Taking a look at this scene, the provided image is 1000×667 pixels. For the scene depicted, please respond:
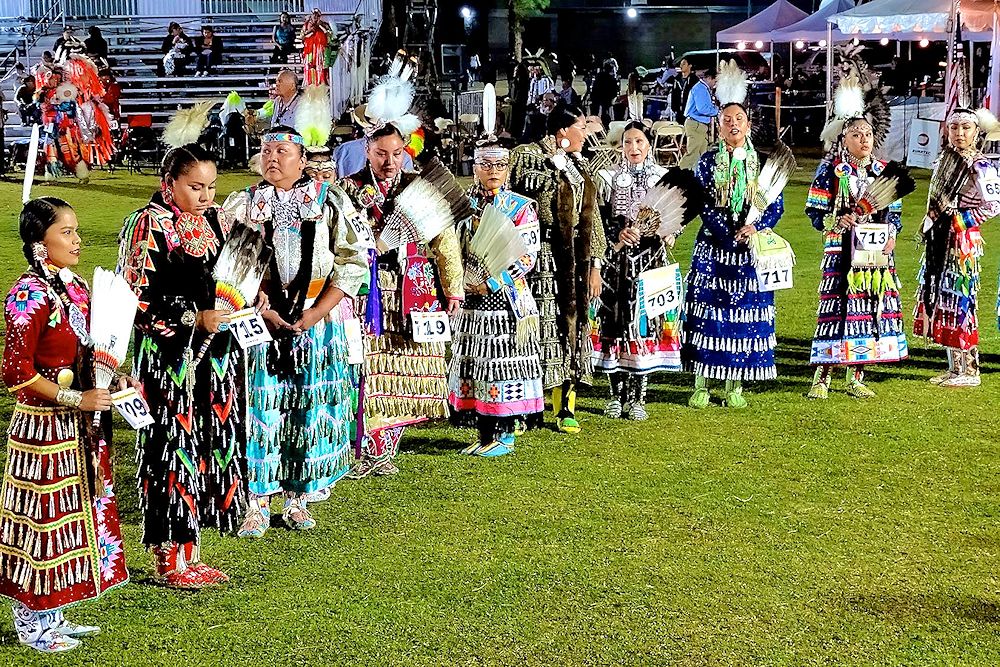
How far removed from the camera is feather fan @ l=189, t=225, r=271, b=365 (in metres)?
4.29

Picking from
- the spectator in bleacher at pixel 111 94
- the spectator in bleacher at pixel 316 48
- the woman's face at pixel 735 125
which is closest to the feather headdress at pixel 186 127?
the woman's face at pixel 735 125

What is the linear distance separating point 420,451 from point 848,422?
220cm

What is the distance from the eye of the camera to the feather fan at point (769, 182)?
675 centimetres

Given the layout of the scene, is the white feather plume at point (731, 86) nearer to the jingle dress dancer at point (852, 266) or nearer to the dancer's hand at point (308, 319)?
the jingle dress dancer at point (852, 266)

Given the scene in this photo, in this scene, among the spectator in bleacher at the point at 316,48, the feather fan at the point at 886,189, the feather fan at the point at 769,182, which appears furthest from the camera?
the spectator in bleacher at the point at 316,48

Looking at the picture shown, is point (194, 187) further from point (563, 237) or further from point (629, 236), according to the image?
point (629, 236)

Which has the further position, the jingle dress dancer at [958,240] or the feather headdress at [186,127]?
the jingle dress dancer at [958,240]

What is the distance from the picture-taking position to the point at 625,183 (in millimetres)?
6746

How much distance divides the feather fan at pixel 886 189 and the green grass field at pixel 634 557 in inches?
41.8

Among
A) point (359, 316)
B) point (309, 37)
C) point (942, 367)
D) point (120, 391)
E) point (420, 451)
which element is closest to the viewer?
point (120, 391)

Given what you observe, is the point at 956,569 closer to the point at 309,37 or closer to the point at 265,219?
the point at 265,219

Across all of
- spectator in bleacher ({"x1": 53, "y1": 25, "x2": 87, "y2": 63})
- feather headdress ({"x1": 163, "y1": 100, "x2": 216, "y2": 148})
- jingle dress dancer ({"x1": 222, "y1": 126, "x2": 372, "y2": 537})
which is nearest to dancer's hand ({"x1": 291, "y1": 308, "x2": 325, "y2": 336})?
jingle dress dancer ({"x1": 222, "y1": 126, "x2": 372, "y2": 537})

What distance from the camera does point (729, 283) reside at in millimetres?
6902

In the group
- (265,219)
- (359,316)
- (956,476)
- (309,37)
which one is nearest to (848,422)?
(956,476)
